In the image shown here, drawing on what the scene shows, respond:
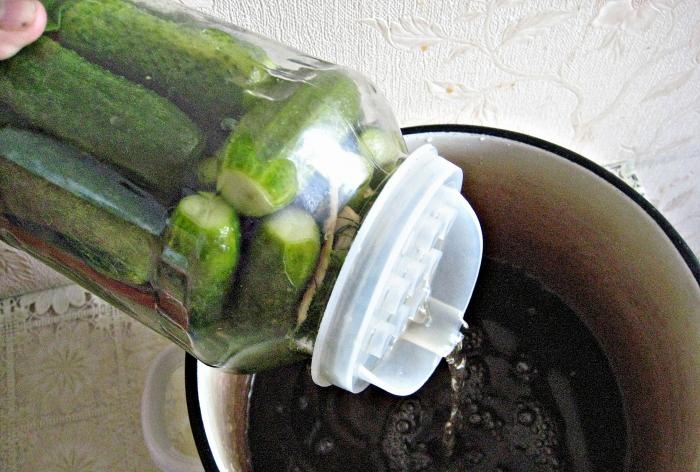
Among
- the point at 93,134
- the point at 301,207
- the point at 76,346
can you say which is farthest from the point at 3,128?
the point at 76,346

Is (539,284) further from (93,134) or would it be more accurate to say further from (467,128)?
(93,134)

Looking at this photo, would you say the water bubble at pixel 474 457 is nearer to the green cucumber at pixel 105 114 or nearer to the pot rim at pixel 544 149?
the pot rim at pixel 544 149

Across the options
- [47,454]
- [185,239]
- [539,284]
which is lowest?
[47,454]

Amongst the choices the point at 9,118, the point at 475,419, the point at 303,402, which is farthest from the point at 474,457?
the point at 9,118

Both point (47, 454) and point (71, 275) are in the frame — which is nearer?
point (71, 275)

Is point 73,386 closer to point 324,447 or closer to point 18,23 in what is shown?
point 324,447

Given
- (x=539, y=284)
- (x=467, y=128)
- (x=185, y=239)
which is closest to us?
(x=185, y=239)

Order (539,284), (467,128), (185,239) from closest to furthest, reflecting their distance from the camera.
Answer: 1. (185,239)
2. (467,128)
3. (539,284)
